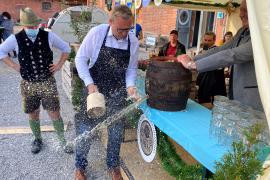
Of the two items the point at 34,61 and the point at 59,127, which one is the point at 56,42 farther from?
the point at 59,127

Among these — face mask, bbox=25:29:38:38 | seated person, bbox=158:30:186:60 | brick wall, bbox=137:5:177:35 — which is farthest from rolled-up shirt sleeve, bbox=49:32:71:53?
brick wall, bbox=137:5:177:35

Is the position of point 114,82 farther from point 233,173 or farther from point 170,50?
point 170,50

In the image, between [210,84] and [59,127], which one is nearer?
[59,127]

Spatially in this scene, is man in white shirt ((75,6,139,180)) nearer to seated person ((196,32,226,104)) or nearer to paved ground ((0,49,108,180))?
paved ground ((0,49,108,180))

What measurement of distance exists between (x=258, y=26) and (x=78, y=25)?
4613 mm

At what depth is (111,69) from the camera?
3123 millimetres

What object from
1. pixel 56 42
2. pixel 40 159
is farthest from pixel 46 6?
pixel 40 159

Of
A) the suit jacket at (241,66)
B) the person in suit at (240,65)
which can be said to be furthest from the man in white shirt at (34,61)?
the suit jacket at (241,66)

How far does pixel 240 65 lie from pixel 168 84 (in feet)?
2.10

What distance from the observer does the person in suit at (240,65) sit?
7.95 feet

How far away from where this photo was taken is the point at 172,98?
9.37 feet

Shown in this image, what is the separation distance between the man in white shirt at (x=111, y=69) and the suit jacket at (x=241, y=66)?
2.58 ft

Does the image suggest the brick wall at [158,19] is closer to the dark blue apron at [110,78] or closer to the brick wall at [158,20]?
the brick wall at [158,20]

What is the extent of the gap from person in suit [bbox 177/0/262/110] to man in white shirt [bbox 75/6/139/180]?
609mm
